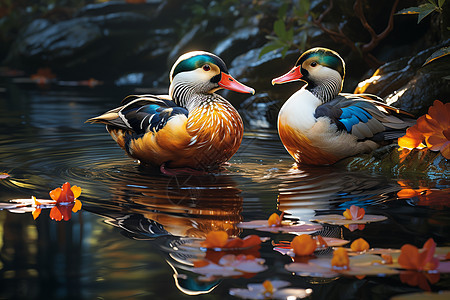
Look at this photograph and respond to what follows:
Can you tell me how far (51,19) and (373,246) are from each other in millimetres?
15868

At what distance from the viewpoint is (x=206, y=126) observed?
13.8 ft

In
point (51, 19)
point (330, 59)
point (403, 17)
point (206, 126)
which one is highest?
point (51, 19)

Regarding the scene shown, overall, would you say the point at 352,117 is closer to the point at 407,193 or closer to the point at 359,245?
the point at 407,193

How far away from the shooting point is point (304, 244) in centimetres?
240

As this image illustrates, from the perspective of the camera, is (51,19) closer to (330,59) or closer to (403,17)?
(403,17)

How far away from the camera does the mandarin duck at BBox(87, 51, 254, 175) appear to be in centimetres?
421

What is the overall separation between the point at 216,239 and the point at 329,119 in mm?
2246

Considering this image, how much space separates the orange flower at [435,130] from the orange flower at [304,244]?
186 centimetres

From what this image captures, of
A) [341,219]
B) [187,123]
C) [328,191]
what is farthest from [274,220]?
[187,123]

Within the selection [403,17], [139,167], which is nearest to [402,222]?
[139,167]

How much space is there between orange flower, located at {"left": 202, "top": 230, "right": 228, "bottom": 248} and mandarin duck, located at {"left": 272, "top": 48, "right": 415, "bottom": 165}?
2.17m

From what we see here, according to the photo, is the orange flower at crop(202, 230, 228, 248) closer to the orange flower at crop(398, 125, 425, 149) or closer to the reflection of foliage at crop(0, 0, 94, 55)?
the orange flower at crop(398, 125, 425, 149)

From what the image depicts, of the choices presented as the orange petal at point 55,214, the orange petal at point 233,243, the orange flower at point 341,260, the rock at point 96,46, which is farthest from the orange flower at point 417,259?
the rock at point 96,46

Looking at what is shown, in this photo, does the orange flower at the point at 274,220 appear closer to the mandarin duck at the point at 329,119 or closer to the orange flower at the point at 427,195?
the orange flower at the point at 427,195
